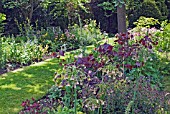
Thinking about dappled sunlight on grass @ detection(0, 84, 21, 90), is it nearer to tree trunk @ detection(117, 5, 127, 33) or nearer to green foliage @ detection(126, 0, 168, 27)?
tree trunk @ detection(117, 5, 127, 33)

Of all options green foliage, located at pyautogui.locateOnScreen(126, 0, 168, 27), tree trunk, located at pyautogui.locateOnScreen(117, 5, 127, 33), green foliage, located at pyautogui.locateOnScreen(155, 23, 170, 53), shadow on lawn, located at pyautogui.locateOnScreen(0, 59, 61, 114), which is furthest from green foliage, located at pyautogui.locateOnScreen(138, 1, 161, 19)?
shadow on lawn, located at pyautogui.locateOnScreen(0, 59, 61, 114)

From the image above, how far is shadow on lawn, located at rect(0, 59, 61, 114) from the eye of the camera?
4.42 meters

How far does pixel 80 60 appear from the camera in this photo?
3.58 meters

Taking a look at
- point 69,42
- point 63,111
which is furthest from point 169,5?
point 63,111

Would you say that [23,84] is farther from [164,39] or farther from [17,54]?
[164,39]

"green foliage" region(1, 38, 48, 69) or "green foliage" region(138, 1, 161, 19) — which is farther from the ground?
"green foliage" region(138, 1, 161, 19)

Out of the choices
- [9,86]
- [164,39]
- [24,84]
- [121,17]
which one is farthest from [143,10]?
[9,86]

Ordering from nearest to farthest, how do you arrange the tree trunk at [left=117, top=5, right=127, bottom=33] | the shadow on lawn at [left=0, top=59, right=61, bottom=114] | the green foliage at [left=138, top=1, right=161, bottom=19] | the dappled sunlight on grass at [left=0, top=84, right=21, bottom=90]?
1. the shadow on lawn at [left=0, top=59, right=61, bottom=114]
2. the dappled sunlight on grass at [left=0, top=84, right=21, bottom=90]
3. the tree trunk at [left=117, top=5, right=127, bottom=33]
4. the green foliage at [left=138, top=1, right=161, bottom=19]

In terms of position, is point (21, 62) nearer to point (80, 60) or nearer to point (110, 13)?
point (80, 60)

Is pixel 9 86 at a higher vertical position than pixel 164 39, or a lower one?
lower

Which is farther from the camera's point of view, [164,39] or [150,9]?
[150,9]

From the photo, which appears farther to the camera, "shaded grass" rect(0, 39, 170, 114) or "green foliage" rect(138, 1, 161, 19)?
"green foliage" rect(138, 1, 161, 19)

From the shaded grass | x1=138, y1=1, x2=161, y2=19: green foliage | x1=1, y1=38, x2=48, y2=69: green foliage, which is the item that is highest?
x1=138, y1=1, x2=161, y2=19: green foliage

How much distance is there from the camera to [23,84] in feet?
17.3
